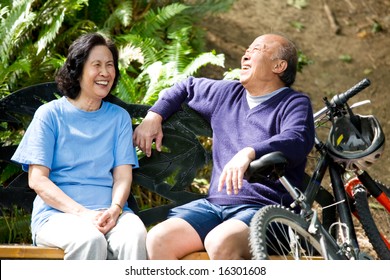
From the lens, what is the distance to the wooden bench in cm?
476

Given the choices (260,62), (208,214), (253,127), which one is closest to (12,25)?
(260,62)

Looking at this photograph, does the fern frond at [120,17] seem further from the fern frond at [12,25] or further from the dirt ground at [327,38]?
the dirt ground at [327,38]

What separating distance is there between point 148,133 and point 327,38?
498 centimetres

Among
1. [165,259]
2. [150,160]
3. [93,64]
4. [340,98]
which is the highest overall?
[93,64]

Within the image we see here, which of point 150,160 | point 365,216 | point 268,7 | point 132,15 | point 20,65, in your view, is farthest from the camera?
point 268,7

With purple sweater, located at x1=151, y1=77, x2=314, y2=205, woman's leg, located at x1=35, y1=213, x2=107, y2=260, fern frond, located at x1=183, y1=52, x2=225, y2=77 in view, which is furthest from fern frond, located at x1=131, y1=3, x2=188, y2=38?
woman's leg, located at x1=35, y1=213, x2=107, y2=260

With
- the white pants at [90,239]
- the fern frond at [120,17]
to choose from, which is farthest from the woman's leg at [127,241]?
the fern frond at [120,17]

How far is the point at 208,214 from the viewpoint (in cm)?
432

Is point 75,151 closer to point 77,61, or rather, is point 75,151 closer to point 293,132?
point 77,61

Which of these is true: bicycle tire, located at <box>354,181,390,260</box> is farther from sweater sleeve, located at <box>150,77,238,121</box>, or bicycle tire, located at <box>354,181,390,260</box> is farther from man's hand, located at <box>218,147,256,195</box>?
sweater sleeve, located at <box>150,77,238,121</box>

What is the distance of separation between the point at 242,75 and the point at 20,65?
1.74 m

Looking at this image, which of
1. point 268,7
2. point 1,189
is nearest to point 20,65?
point 1,189

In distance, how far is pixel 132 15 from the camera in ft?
24.1

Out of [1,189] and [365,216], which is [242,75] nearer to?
[365,216]
